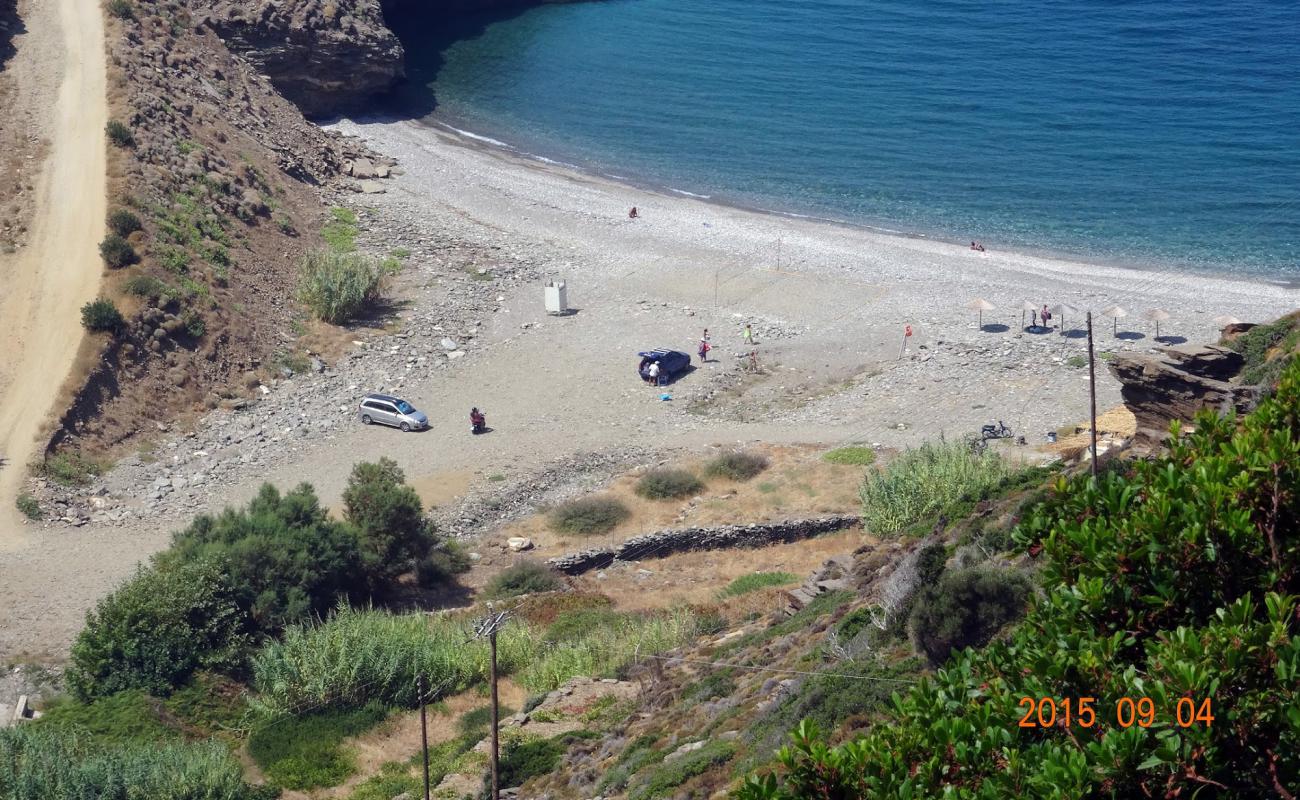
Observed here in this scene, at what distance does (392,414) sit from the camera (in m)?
42.7

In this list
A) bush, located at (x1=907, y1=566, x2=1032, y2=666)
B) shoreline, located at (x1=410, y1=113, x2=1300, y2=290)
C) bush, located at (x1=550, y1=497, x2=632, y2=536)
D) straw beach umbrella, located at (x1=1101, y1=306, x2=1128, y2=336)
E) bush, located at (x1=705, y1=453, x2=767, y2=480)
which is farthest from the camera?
shoreline, located at (x1=410, y1=113, x2=1300, y2=290)

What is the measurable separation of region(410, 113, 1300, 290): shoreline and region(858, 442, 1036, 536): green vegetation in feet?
86.9

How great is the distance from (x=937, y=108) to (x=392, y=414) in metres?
46.4

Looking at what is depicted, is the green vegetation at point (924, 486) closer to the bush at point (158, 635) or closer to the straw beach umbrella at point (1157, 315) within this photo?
the straw beach umbrella at point (1157, 315)

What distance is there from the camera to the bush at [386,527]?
34.0 meters

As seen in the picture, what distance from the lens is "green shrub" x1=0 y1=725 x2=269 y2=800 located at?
22.2 m

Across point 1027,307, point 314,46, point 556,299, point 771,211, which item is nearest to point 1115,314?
point 1027,307

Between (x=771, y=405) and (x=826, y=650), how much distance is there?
21888 millimetres

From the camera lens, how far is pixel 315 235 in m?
→ 56.6

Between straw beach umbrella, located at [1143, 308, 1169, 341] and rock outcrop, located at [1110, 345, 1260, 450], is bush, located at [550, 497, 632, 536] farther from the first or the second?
straw beach umbrella, located at [1143, 308, 1169, 341]

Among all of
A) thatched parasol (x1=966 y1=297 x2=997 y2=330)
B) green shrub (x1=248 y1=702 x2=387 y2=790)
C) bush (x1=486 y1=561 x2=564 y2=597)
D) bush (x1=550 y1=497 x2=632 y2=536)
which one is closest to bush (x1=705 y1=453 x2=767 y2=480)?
bush (x1=550 y1=497 x2=632 y2=536)

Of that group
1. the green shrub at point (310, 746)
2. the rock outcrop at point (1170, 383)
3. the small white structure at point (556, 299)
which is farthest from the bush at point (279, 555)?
the rock outcrop at point (1170, 383)

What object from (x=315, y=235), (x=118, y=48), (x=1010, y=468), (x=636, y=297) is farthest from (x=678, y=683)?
(x=118, y=48)

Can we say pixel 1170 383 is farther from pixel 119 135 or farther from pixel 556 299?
pixel 119 135
